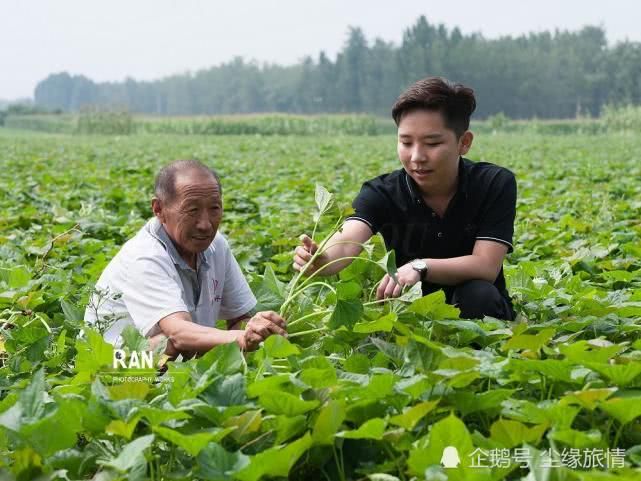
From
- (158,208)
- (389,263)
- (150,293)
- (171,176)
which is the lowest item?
(150,293)

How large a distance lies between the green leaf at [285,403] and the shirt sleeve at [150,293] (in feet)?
2.88

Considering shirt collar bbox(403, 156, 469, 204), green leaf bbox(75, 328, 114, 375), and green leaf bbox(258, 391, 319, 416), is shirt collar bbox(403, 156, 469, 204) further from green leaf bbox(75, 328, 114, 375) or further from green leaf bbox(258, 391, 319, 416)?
green leaf bbox(258, 391, 319, 416)

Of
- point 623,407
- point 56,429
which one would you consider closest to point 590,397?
point 623,407

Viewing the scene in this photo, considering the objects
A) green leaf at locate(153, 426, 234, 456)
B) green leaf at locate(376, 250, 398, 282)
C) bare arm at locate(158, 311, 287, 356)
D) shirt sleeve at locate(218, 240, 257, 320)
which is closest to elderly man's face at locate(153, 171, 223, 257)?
bare arm at locate(158, 311, 287, 356)

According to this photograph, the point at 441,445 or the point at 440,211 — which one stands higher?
the point at 440,211

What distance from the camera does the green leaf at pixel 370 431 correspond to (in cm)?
165

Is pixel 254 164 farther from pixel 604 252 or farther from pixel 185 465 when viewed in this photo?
pixel 185 465

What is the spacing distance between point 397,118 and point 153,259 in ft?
3.06

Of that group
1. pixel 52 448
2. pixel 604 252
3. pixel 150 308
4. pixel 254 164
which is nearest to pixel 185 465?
pixel 52 448

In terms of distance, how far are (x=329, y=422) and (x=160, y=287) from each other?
42.1 inches

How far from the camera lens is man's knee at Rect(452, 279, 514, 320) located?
9.46 ft

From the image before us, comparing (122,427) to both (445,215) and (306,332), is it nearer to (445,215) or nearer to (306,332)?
(306,332)

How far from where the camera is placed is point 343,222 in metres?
2.99

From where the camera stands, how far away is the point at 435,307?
96.7 inches
